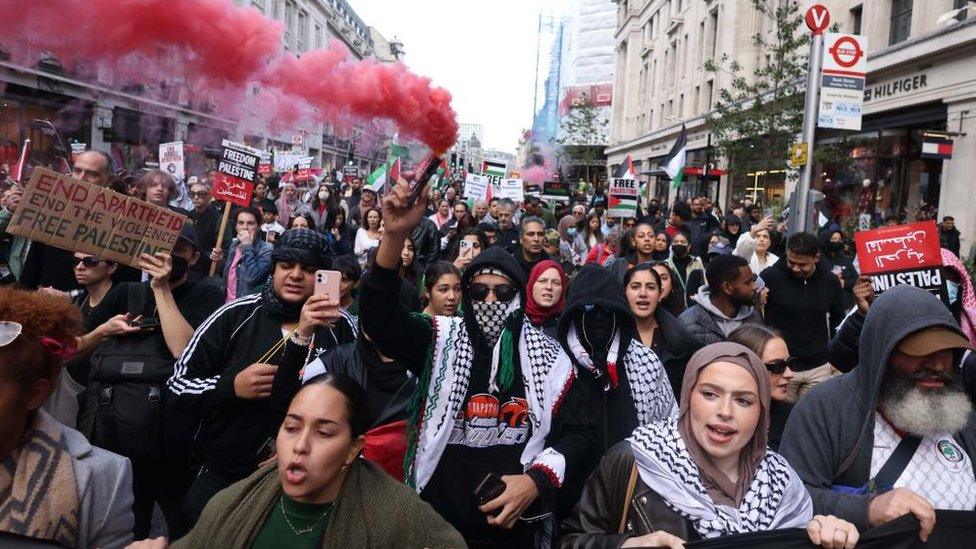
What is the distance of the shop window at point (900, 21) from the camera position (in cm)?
1964

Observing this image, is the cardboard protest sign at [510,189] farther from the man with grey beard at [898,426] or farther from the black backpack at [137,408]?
the man with grey beard at [898,426]

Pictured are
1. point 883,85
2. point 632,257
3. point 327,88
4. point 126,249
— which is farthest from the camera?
point 883,85

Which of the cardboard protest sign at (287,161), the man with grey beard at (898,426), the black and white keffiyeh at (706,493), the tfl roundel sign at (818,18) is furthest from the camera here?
the cardboard protest sign at (287,161)

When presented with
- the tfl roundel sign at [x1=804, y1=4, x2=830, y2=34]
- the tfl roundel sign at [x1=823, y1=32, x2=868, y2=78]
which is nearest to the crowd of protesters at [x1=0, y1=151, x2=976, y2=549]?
the tfl roundel sign at [x1=804, y1=4, x2=830, y2=34]

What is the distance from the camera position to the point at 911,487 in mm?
2586

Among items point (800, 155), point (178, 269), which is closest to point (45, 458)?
point (178, 269)

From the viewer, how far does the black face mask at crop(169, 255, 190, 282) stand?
4.11m

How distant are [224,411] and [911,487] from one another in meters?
2.78

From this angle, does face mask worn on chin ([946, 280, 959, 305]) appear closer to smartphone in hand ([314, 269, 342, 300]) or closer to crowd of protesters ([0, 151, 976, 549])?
crowd of protesters ([0, 151, 976, 549])

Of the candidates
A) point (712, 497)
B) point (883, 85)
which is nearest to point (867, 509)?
point (712, 497)

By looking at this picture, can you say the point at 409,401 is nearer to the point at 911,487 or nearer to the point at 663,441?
the point at 663,441

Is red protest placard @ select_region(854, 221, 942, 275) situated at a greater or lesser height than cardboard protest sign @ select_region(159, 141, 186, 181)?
lesser

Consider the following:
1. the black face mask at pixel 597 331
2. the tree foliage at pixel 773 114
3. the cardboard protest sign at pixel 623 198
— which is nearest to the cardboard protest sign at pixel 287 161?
the cardboard protest sign at pixel 623 198

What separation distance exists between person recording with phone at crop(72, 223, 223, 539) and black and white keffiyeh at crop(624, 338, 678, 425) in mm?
2196
